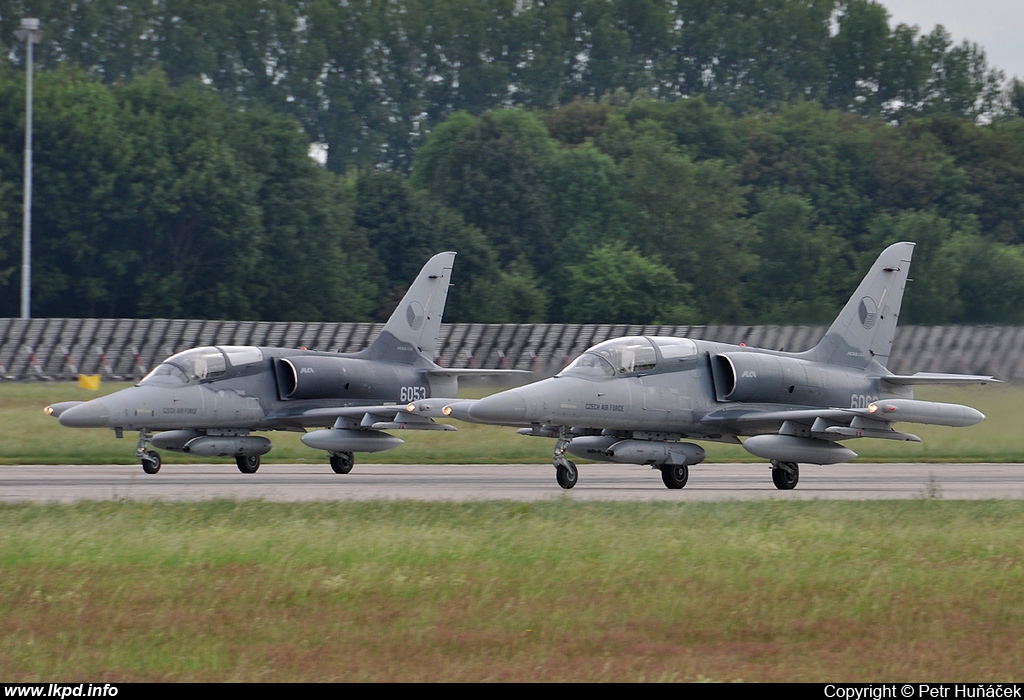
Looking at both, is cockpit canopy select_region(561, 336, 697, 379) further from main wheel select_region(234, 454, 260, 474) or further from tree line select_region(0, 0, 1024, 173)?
tree line select_region(0, 0, 1024, 173)

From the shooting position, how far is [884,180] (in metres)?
73.2

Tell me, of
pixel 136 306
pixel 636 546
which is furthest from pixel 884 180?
pixel 636 546

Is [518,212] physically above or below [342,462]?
above

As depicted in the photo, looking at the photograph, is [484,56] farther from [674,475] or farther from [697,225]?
[674,475]

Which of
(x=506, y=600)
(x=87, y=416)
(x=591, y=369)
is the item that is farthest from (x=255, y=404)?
(x=506, y=600)

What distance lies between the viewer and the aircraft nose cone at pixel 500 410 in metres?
17.5

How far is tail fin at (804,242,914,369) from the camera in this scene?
2098 centimetres

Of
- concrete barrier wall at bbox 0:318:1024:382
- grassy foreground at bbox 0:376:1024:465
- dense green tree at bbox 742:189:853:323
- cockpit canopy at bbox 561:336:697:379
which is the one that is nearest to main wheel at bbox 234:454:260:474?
grassy foreground at bbox 0:376:1024:465

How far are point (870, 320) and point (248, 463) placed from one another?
10.1 meters

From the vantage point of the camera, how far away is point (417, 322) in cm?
2464

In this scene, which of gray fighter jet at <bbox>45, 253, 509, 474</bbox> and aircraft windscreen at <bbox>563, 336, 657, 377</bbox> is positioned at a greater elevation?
aircraft windscreen at <bbox>563, 336, 657, 377</bbox>

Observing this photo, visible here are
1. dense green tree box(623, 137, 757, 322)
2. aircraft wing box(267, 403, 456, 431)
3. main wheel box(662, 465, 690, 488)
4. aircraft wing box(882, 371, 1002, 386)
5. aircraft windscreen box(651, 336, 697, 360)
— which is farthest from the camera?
dense green tree box(623, 137, 757, 322)

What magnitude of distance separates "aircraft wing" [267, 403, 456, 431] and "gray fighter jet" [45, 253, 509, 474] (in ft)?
0.05

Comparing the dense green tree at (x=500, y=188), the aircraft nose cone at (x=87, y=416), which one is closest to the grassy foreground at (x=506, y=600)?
the aircraft nose cone at (x=87, y=416)
